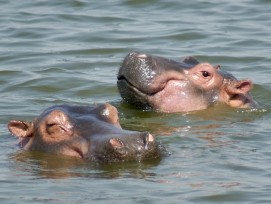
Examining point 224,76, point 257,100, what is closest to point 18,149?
point 224,76

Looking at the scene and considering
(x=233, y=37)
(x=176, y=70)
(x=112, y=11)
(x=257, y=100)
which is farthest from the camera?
(x=112, y=11)

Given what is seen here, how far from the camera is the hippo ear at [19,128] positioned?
433 inches

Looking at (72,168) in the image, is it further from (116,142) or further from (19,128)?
A: (19,128)

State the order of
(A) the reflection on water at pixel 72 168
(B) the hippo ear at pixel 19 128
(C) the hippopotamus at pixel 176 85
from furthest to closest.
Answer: (C) the hippopotamus at pixel 176 85 → (B) the hippo ear at pixel 19 128 → (A) the reflection on water at pixel 72 168

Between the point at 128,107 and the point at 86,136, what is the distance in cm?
331

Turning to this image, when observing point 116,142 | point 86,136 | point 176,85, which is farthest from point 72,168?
point 176,85

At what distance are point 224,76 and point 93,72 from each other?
9.92 feet

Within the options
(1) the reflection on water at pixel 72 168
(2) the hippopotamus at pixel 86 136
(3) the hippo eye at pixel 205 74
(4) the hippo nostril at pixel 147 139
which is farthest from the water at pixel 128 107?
(3) the hippo eye at pixel 205 74

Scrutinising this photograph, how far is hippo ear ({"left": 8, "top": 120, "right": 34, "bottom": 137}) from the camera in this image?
11008mm

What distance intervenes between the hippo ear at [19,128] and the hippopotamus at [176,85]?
2.09 meters

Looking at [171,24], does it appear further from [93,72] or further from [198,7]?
[93,72]

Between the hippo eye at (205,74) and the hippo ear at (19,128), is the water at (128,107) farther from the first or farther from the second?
the hippo eye at (205,74)

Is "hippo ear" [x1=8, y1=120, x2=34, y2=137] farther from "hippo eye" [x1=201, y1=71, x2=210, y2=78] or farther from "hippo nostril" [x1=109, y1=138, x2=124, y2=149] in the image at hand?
"hippo eye" [x1=201, y1=71, x2=210, y2=78]

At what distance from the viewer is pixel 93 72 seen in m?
16.2
